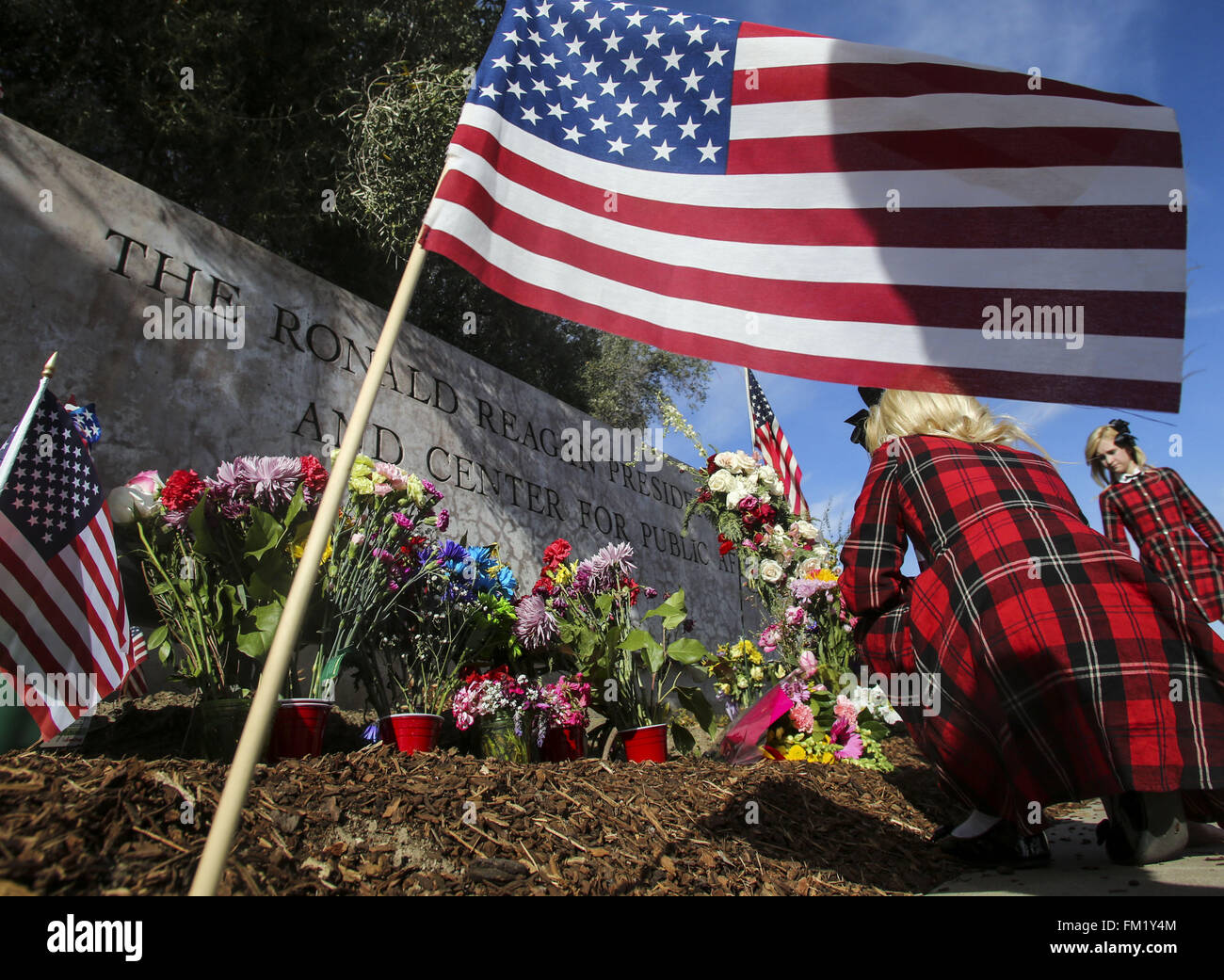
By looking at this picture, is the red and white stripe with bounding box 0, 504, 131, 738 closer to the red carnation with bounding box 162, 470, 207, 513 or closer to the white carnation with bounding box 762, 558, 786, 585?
the red carnation with bounding box 162, 470, 207, 513

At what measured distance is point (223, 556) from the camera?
2.88 metres

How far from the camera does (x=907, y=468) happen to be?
238 cm

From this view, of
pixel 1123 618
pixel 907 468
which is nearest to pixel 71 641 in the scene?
pixel 907 468

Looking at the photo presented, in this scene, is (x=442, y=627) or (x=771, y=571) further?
(x=771, y=571)

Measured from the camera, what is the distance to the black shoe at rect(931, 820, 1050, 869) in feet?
7.58

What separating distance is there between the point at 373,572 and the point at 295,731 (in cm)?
66

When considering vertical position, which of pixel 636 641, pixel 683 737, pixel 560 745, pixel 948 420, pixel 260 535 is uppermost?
pixel 948 420

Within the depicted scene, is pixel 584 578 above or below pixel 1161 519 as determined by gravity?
below

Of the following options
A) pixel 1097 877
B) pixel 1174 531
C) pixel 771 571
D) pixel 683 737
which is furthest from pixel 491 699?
pixel 1174 531

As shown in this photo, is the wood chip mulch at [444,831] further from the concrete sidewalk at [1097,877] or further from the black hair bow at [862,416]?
the black hair bow at [862,416]

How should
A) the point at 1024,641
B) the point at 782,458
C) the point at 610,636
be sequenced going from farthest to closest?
the point at 782,458, the point at 610,636, the point at 1024,641

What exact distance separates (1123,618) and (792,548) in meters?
3.44

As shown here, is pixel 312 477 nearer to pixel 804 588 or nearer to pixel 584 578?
pixel 584 578

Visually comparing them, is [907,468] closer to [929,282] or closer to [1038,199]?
[929,282]
